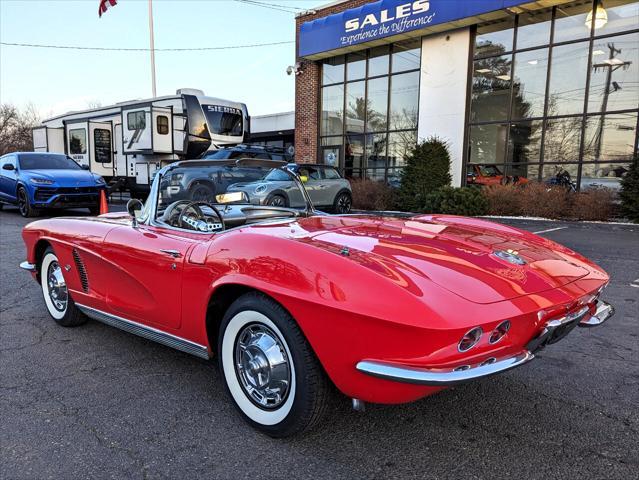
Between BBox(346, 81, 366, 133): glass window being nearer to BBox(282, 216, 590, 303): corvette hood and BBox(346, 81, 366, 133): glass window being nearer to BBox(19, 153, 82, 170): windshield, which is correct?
BBox(19, 153, 82, 170): windshield

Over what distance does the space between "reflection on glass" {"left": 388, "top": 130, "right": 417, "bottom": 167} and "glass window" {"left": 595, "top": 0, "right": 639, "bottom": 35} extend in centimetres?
601

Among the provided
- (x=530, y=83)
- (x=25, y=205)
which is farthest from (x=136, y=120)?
(x=530, y=83)

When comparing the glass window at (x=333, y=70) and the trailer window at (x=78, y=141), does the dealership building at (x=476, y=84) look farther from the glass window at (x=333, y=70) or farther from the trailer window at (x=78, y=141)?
the trailer window at (x=78, y=141)

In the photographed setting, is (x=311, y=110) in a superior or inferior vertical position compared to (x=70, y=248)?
superior

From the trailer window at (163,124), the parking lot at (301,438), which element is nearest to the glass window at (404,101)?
the trailer window at (163,124)

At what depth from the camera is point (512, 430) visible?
2377 mm

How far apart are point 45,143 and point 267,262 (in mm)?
20256

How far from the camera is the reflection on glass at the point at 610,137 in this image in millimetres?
12609

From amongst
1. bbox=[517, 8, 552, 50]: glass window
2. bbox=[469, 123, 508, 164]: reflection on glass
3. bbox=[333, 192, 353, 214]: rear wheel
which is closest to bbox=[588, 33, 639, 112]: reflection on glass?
bbox=[517, 8, 552, 50]: glass window

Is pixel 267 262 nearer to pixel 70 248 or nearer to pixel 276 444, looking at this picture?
pixel 276 444

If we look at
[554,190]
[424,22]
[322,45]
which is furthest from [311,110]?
[554,190]

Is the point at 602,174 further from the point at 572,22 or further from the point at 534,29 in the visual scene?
the point at 534,29

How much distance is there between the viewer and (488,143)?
15.0 meters

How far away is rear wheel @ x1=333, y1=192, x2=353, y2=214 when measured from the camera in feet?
44.5
